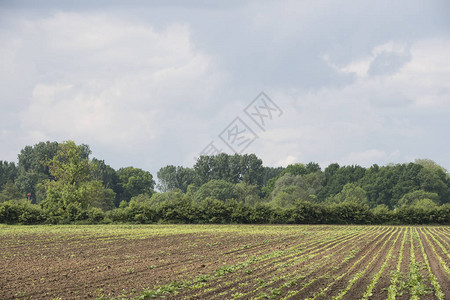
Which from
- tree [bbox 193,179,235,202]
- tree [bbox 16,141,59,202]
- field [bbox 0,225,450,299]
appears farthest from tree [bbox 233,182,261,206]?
field [bbox 0,225,450,299]

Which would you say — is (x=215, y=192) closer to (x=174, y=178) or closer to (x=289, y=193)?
(x=289, y=193)

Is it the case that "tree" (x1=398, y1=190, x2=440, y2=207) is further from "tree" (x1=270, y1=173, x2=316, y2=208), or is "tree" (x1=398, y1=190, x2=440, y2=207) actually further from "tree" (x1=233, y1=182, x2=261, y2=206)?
"tree" (x1=233, y1=182, x2=261, y2=206)

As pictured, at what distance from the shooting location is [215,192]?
Answer: 107m

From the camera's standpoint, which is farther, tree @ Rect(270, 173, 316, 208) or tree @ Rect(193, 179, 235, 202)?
tree @ Rect(193, 179, 235, 202)

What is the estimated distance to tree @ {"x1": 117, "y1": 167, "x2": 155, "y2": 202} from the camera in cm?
12156

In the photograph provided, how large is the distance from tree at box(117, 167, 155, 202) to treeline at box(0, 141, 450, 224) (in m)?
0.27

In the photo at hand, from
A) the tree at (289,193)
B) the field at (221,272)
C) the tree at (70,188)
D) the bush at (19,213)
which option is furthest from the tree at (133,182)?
the field at (221,272)

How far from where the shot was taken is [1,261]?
20062mm

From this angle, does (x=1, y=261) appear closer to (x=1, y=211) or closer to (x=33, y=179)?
(x=1, y=211)

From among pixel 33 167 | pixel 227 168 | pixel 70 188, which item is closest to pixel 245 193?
pixel 227 168

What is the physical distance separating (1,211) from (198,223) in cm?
2407

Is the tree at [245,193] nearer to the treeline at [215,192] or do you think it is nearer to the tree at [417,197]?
the treeline at [215,192]

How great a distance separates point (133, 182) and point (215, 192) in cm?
2741

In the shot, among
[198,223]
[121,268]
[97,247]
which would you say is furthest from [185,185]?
[121,268]
